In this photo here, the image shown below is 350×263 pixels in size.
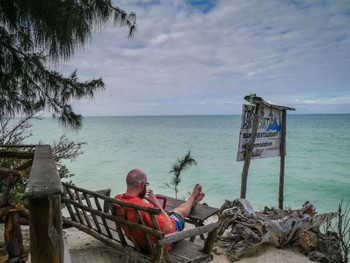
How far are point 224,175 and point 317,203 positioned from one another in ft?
21.4

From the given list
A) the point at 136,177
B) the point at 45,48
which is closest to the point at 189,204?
the point at 136,177

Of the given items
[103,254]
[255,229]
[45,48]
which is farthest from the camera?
[255,229]

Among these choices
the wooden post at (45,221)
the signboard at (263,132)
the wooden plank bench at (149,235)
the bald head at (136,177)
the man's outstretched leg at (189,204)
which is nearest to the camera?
the wooden post at (45,221)

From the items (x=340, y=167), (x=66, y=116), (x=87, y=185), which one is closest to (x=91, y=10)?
(x=66, y=116)

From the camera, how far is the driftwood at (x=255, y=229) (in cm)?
424

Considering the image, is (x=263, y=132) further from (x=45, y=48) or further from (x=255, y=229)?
(x=45, y=48)

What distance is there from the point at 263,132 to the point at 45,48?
3525 mm

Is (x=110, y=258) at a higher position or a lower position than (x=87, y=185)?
higher

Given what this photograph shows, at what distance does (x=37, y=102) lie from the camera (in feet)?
14.0

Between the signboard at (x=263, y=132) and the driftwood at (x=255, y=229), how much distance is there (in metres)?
0.89

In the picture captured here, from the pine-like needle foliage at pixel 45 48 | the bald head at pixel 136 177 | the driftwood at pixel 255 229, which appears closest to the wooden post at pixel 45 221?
the bald head at pixel 136 177

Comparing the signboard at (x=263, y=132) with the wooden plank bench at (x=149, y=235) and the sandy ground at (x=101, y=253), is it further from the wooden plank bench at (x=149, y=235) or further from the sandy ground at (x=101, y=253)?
Answer: the wooden plank bench at (x=149, y=235)

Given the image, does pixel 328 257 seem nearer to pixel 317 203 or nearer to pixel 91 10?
Result: pixel 91 10

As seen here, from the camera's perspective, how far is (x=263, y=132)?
5371mm
